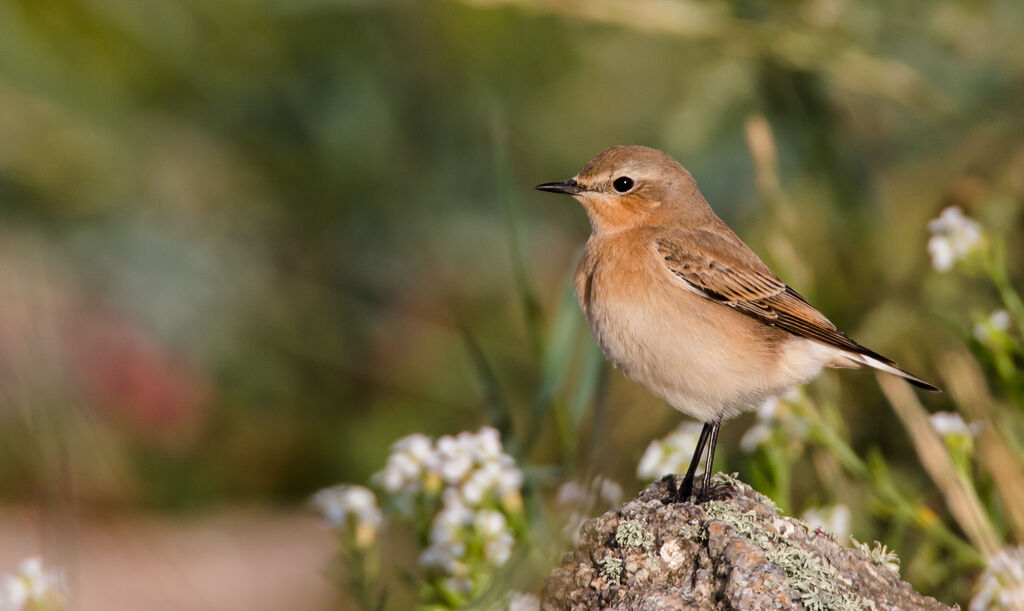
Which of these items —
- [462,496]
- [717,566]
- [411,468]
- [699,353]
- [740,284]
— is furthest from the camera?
[740,284]

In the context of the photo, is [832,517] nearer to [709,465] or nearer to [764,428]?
[764,428]

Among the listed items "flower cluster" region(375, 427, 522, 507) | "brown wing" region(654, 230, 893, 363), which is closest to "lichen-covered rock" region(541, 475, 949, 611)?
"flower cluster" region(375, 427, 522, 507)

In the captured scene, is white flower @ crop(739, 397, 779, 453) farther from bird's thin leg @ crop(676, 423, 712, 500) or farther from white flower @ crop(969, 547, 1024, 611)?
white flower @ crop(969, 547, 1024, 611)

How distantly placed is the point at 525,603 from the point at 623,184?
179 centimetres

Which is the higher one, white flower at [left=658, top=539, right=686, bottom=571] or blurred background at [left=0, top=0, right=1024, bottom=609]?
blurred background at [left=0, top=0, right=1024, bottom=609]

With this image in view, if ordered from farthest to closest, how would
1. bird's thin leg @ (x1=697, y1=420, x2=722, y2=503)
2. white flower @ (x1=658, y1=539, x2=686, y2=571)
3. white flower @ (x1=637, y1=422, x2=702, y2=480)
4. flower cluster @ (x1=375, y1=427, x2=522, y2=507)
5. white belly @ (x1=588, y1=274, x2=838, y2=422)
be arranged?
white flower @ (x1=637, y1=422, x2=702, y2=480) → white belly @ (x1=588, y1=274, x2=838, y2=422) → flower cluster @ (x1=375, y1=427, x2=522, y2=507) → bird's thin leg @ (x1=697, y1=420, x2=722, y2=503) → white flower @ (x1=658, y1=539, x2=686, y2=571)

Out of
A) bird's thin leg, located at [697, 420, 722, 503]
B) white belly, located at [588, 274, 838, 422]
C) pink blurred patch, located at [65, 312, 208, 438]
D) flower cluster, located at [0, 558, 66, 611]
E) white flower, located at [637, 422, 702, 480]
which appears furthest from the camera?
pink blurred patch, located at [65, 312, 208, 438]

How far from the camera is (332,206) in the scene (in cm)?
798

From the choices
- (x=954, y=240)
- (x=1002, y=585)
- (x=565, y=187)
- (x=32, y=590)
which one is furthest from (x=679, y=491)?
(x=32, y=590)

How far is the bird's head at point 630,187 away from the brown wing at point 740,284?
187mm

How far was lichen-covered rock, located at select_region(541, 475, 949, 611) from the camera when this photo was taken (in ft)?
9.36

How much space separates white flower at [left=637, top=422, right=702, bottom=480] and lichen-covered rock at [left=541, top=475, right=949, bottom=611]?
67 cm

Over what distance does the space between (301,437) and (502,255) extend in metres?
1.72

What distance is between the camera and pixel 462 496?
12.2 feet
